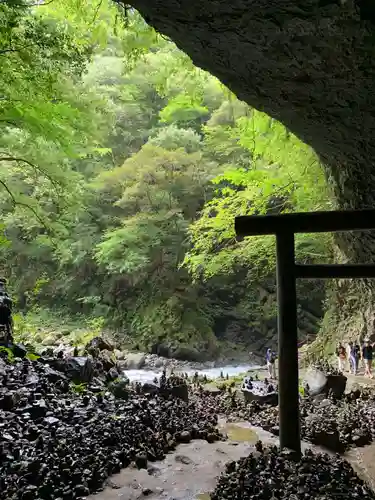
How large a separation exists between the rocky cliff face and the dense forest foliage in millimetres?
3234

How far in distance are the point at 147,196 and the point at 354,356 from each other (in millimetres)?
9954

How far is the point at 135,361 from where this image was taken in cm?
1581

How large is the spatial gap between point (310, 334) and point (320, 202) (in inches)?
329

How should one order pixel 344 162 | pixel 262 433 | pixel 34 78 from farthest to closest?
1. pixel 262 433
2. pixel 34 78
3. pixel 344 162

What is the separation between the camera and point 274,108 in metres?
4.62

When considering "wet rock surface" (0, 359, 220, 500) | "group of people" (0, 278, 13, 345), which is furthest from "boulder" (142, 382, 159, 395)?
"group of people" (0, 278, 13, 345)

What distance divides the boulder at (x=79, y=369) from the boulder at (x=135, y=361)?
7571mm

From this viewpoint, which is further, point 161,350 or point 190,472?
point 161,350

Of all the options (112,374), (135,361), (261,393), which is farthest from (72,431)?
(135,361)

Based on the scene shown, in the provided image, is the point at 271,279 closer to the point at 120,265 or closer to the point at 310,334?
the point at 310,334

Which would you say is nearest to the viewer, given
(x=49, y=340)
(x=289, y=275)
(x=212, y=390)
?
(x=289, y=275)

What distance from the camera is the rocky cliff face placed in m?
2.95

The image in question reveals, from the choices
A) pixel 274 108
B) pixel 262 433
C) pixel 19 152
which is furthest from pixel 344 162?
pixel 19 152

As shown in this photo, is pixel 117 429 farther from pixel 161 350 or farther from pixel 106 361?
pixel 161 350
